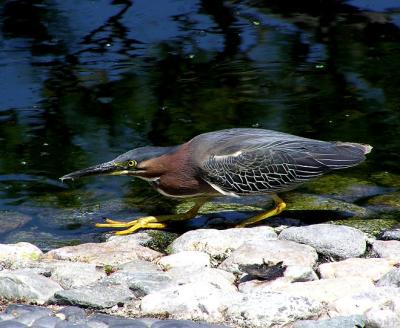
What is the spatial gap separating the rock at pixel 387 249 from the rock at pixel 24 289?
6.53 ft

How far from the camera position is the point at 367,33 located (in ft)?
38.4

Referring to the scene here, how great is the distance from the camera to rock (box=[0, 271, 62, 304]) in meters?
5.37

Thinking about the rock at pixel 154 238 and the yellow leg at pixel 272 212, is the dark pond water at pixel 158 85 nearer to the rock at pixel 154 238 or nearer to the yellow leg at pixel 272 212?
the rock at pixel 154 238

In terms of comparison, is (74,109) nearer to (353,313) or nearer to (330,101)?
(330,101)

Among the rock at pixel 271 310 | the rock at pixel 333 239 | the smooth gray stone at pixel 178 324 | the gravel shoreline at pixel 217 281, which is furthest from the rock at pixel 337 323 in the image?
the rock at pixel 333 239

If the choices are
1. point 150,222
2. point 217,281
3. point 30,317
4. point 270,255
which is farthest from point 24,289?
point 150,222

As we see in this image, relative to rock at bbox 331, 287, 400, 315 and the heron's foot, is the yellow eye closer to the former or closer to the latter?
the heron's foot

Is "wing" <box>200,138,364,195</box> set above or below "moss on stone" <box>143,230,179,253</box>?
above

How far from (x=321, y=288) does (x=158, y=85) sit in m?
5.18

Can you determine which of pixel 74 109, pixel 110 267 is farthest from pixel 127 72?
pixel 110 267

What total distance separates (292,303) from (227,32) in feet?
23.1

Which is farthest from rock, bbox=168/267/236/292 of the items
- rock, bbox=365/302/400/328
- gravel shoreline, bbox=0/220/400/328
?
rock, bbox=365/302/400/328

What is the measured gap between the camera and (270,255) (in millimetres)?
5887

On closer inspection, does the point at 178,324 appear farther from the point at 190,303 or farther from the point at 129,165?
the point at 129,165
